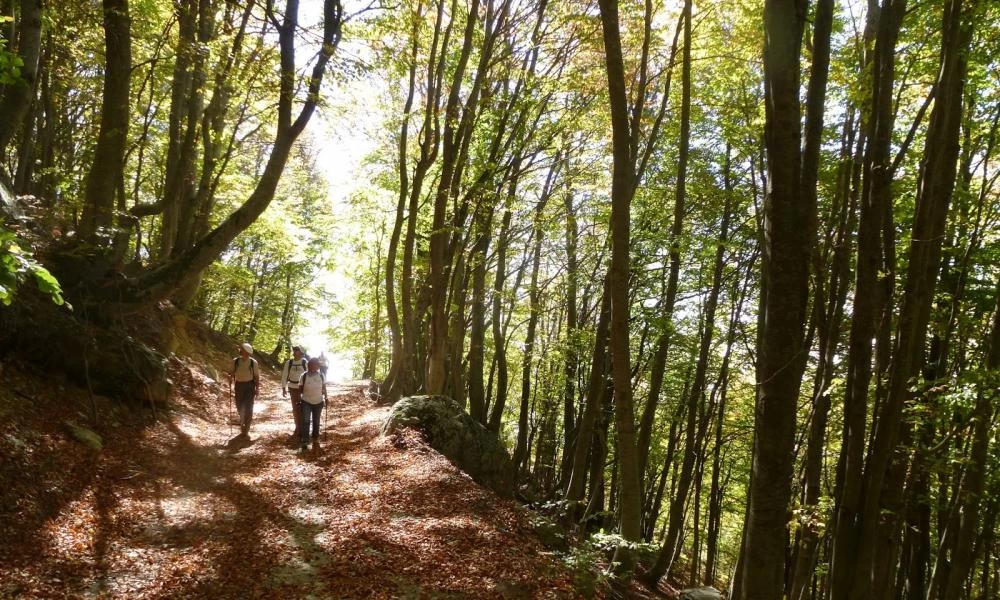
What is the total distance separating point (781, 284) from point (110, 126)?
9747mm

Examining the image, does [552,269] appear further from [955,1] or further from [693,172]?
[955,1]

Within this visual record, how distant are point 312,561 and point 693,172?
11030mm

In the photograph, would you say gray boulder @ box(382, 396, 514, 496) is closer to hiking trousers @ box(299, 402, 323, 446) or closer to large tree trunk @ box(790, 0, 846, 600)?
hiking trousers @ box(299, 402, 323, 446)

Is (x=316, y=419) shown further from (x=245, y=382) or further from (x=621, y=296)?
(x=621, y=296)

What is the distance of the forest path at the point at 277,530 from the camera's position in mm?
4824

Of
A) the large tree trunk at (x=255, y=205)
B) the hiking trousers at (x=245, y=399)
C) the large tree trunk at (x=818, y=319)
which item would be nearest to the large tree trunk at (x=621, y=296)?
the large tree trunk at (x=818, y=319)

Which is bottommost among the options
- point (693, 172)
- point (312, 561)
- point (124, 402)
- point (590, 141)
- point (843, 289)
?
point (312, 561)

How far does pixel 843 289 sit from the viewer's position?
21.1ft

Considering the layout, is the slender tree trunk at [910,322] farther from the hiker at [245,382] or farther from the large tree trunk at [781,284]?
the hiker at [245,382]

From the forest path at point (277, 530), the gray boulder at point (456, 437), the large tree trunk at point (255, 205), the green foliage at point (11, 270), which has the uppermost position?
the large tree trunk at point (255, 205)

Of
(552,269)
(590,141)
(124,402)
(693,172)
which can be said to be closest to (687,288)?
(693,172)

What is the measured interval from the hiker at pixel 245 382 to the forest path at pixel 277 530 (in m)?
0.62

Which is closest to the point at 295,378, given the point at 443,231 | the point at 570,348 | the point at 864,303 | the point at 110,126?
the point at 443,231

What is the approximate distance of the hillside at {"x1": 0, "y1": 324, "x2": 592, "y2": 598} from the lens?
4832 millimetres
